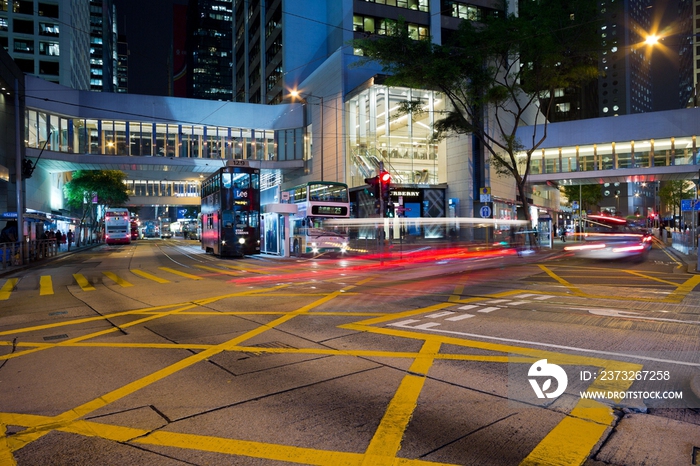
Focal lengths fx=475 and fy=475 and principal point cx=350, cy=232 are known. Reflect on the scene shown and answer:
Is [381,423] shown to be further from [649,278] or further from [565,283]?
[649,278]

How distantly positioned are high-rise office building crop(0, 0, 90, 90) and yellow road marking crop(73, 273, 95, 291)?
67.5 metres

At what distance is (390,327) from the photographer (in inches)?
321

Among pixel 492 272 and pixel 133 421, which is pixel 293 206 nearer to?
pixel 492 272

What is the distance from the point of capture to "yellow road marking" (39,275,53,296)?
1417 cm

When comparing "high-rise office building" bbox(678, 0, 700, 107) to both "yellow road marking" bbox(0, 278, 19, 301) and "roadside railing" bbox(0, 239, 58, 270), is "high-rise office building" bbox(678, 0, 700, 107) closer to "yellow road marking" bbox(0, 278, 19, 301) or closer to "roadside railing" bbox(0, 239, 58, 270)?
"roadside railing" bbox(0, 239, 58, 270)

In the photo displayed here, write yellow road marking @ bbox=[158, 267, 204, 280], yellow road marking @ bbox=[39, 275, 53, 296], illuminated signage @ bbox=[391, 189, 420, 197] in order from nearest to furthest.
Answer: yellow road marking @ bbox=[39, 275, 53, 296], yellow road marking @ bbox=[158, 267, 204, 280], illuminated signage @ bbox=[391, 189, 420, 197]

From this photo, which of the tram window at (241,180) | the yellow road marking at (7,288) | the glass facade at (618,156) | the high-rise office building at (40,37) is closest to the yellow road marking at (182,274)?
the yellow road marking at (7,288)

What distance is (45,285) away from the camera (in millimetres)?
16047

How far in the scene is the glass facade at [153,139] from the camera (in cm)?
4569

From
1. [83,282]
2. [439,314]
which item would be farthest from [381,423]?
[83,282]

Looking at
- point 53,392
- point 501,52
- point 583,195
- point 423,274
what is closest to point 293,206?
point 423,274

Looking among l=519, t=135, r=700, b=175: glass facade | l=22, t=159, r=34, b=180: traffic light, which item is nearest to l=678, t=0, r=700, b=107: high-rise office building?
l=519, t=135, r=700, b=175: glass facade

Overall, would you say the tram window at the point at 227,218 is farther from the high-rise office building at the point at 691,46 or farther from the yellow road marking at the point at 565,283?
the high-rise office building at the point at 691,46

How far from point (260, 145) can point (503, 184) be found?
27.7 metres
